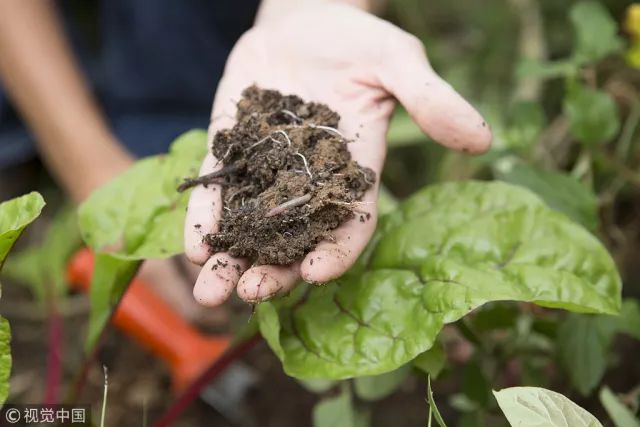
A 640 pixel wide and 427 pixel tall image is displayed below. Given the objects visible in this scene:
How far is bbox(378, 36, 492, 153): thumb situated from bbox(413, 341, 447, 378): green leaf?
299 mm

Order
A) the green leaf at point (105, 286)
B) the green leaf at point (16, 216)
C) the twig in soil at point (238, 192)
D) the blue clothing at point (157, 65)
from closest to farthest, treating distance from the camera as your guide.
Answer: the green leaf at point (16, 216)
the twig in soil at point (238, 192)
the green leaf at point (105, 286)
the blue clothing at point (157, 65)

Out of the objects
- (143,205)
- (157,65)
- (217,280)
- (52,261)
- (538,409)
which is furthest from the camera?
(157,65)

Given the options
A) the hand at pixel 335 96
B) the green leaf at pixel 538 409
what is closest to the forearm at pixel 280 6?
the hand at pixel 335 96

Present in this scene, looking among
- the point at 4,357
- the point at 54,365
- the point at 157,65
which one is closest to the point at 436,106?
the point at 4,357

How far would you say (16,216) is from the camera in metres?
0.97

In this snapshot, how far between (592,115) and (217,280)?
0.79 m

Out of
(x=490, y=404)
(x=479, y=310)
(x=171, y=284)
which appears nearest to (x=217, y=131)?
(x=479, y=310)

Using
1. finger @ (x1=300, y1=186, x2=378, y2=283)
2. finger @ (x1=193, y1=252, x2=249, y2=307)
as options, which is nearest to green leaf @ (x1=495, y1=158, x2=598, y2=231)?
finger @ (x1=300, y1=186, x2=378, y2=283)

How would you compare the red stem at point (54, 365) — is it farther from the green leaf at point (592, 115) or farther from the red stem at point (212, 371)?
the green leaf at point (592, 115)

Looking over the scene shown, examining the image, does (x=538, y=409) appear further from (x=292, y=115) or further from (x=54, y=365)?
(x=54, y=365)

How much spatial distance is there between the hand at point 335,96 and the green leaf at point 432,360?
18 cm

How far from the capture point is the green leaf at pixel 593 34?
4.50 feet

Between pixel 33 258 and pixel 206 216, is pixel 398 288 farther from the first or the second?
pixel 33 258

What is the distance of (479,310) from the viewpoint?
1.22m
